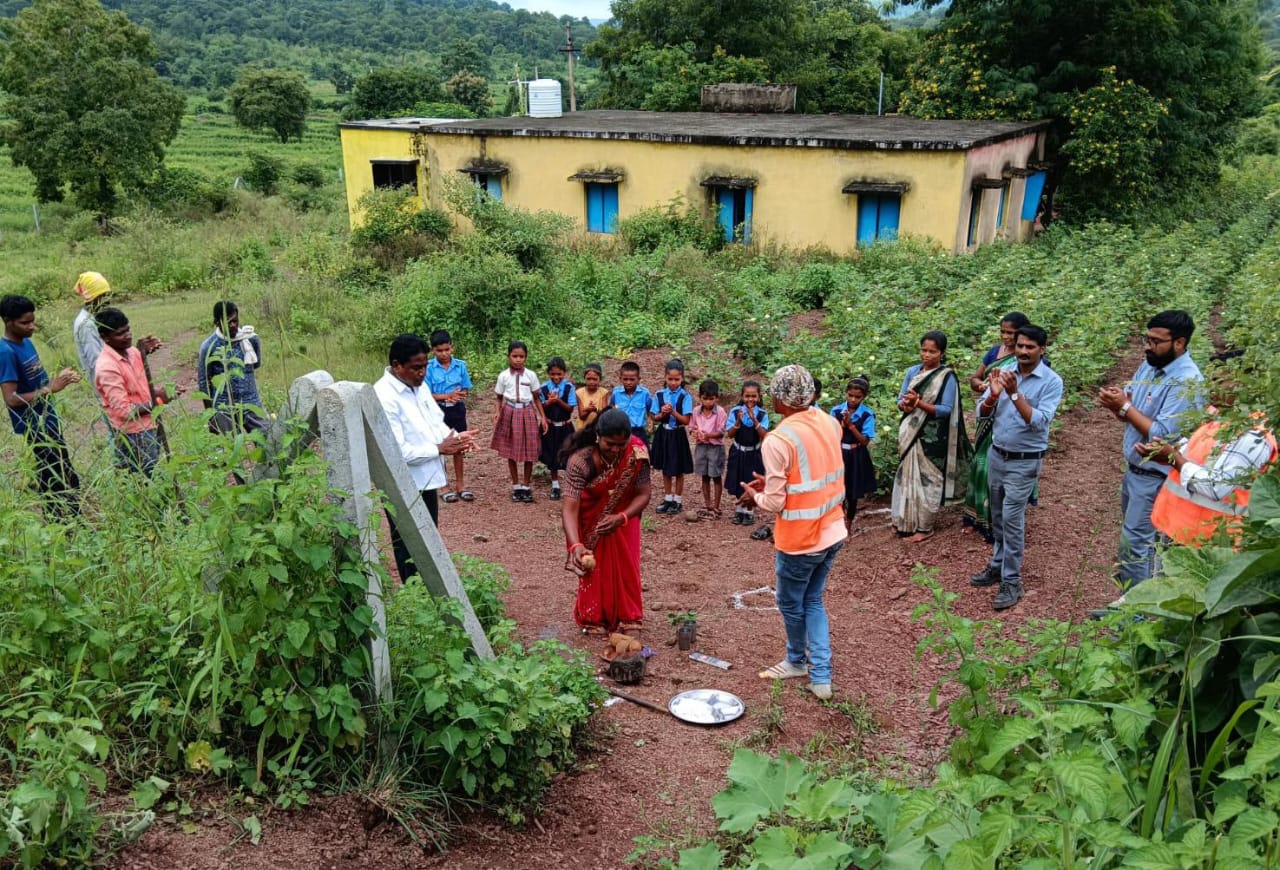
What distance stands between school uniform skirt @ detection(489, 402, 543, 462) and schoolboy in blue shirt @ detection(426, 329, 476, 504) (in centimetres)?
39

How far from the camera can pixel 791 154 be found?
1814cm

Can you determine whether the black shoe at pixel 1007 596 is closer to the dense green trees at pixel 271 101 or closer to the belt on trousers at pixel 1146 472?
the belt on trousers at pixel 1146 472

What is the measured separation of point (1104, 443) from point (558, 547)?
17.9 feet

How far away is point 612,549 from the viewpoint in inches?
207

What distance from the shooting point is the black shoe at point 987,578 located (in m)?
6.11

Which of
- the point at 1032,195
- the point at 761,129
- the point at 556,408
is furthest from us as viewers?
the point at 1032,195

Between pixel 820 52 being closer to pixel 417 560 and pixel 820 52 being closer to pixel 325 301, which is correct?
pixel 325 301

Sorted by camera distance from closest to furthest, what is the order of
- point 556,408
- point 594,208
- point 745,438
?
point 745,438 → point 556,408 → point 594,208

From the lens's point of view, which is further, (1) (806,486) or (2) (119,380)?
(2) (119,380)

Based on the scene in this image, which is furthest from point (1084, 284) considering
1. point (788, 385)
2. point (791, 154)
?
point (788, 385)

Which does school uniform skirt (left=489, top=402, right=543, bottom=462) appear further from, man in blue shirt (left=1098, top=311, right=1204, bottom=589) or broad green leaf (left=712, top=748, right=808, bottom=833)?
broad green leaf (left=712, top=748, right=808, bottom=833)

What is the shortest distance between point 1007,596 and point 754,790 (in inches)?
152

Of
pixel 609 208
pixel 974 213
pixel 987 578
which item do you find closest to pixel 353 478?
pixel 987 578

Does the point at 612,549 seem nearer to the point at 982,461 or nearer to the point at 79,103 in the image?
the point at 982,461
